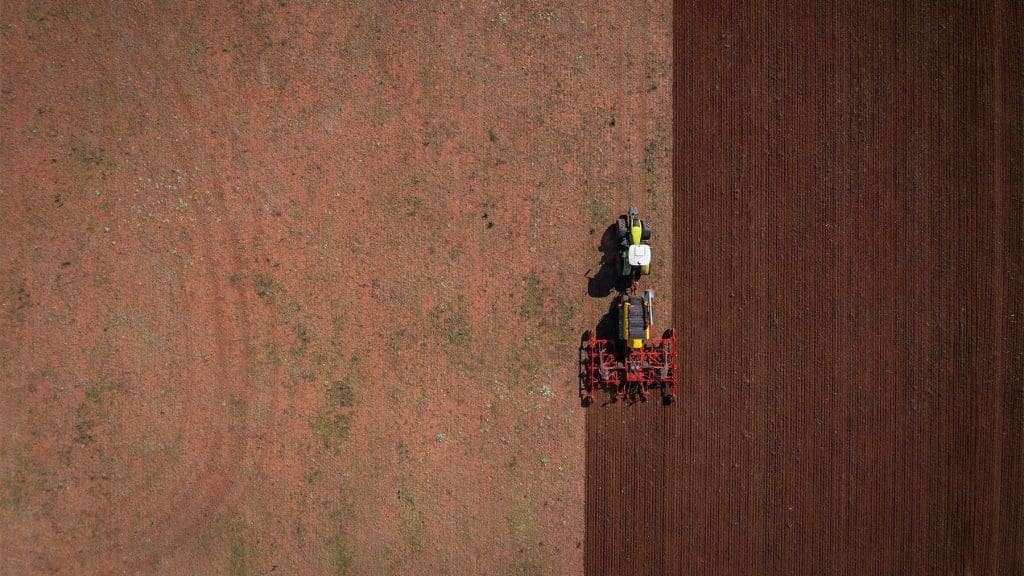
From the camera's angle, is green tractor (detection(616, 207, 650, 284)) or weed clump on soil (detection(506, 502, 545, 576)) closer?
green tractor (detection(616, 207, 650, 284))

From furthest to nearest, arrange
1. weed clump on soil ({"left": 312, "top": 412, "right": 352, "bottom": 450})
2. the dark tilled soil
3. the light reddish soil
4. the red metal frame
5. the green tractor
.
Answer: the dark tilled soil, the red metal frame, weed clump on soil ({"left": 312, "top": 412, "right": 352, "bottom": 450}), the green tractor, the light reddish soil

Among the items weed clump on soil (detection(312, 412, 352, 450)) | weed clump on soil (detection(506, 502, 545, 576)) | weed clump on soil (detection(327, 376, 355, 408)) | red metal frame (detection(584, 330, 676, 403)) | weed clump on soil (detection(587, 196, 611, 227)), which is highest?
weed clump on soil (detection(587, 196, 611, 227))

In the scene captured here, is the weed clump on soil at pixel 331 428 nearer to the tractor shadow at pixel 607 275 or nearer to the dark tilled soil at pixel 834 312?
the dark tilled soil at pixel 834 312

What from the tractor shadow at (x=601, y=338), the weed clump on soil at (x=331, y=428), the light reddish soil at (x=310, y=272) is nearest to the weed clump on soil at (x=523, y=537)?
the light reddish soil at (x=310, y=272)

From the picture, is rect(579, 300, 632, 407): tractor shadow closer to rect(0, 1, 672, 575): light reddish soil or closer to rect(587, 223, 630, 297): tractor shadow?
rect(0, 1, 672, 575): light reddish soil

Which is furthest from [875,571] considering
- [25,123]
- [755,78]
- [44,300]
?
[25,123]

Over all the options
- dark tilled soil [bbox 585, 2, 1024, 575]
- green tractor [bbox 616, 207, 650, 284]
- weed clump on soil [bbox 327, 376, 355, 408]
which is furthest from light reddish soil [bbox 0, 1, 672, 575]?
dark tilled soil [bbox 585, 2, 1024, 575]

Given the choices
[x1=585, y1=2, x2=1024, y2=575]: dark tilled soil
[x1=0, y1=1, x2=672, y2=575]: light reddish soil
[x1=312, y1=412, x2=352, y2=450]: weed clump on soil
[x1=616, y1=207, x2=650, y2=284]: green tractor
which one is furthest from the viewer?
[x1=585, y1=2, x2=1024, y2=575]: dark tilled soil

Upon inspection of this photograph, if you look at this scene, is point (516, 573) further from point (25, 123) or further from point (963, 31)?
point (963, 31)
